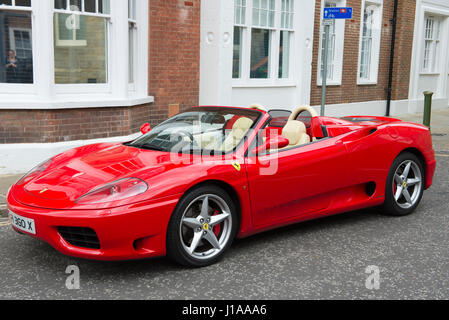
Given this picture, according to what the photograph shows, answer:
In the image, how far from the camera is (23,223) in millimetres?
3945

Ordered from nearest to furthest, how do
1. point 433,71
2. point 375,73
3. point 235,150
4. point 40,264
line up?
point 40,264 → point 235,150 → point 375,73 → point 433,71

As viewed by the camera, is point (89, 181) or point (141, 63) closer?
point (89, 181)

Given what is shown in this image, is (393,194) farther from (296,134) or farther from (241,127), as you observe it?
(241,127)

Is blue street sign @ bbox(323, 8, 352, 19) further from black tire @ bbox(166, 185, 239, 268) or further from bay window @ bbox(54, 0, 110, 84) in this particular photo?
black tire @ bbox(166, 185, 239, 268)

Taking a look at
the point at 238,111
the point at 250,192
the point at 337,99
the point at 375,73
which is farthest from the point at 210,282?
the point at 375,73

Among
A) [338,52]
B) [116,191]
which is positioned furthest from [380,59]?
[116,191]

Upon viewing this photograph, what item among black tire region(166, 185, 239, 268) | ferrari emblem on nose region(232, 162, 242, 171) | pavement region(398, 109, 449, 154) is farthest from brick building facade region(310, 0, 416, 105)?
black tire region(166, 185, 239, 268)

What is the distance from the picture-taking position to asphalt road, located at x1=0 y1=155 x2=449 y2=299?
3727 millimetres

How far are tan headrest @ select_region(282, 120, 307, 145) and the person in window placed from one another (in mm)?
4756

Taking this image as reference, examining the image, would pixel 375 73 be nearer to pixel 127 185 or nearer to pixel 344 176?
pixel 344 176

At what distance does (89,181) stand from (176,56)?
6.98 m

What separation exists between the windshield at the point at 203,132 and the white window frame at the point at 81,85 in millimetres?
3502

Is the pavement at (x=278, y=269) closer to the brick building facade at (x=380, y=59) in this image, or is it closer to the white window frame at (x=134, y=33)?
the white window frame at (x=134, y=33)

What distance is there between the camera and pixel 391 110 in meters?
17.8
